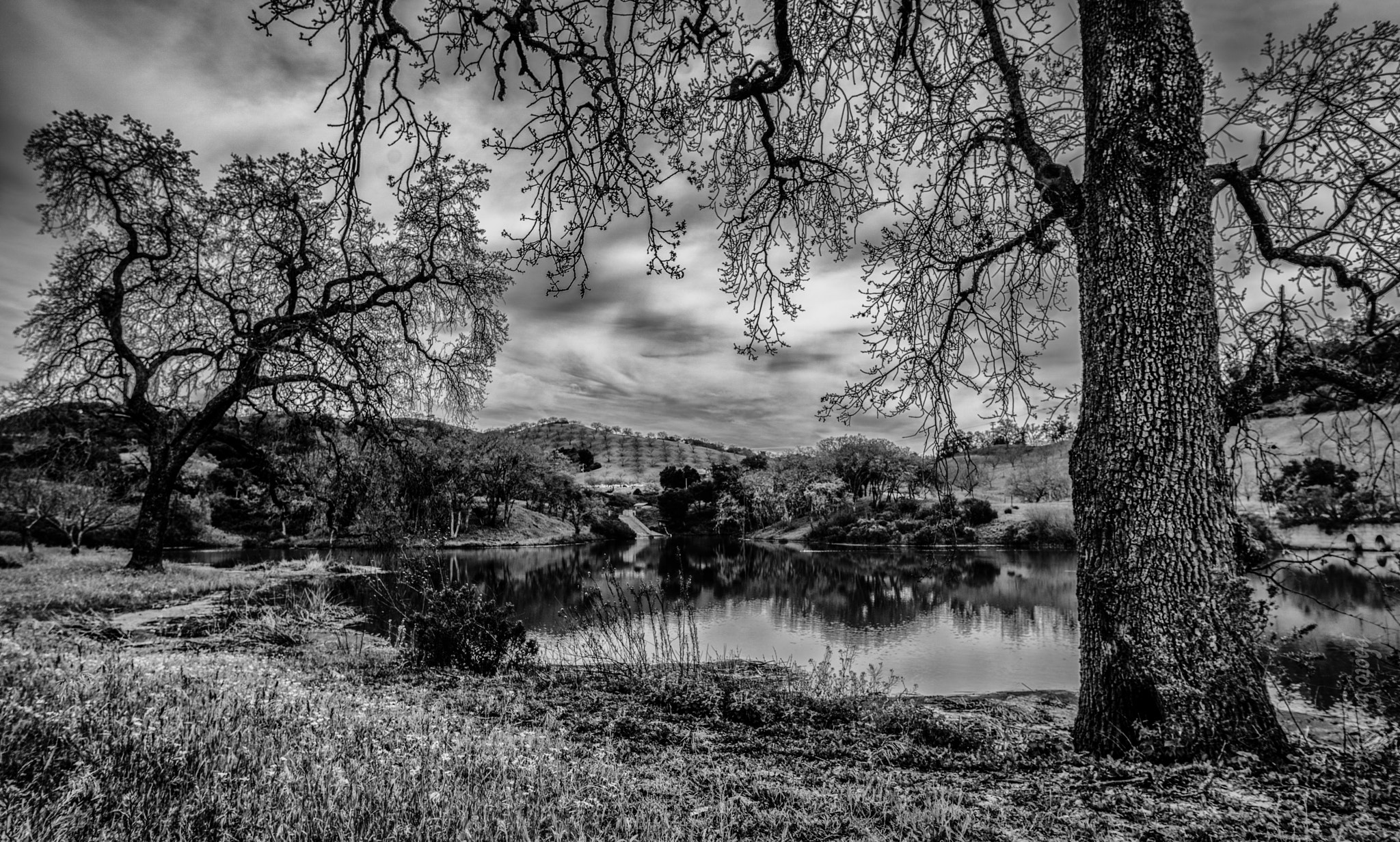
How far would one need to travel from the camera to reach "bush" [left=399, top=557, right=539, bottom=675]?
919 centimetres

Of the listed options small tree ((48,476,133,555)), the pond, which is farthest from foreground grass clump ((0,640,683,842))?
small tree ((48,476,133,555))

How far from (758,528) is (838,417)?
89.4 m

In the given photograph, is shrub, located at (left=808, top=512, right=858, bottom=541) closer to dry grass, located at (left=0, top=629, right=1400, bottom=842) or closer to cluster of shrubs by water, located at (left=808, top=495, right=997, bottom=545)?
cluster of shrubs by water, located at (left=808, top=495, right=997, bottom=545)

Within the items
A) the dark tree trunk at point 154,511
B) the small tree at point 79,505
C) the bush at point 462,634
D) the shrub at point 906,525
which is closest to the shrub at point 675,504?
the shrub at point 906,525

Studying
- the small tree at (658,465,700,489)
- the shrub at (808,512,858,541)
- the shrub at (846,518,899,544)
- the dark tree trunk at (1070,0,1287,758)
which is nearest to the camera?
the dark tree trunk at (1070,0,1287,758)

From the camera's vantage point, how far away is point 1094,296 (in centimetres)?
502

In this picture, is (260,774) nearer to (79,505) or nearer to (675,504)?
(79,505)

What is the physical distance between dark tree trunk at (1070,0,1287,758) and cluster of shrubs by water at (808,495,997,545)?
47336 mm

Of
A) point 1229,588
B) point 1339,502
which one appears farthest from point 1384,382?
point 1339,502

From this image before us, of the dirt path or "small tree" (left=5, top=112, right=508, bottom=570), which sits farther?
the dirt path

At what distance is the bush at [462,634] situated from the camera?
919 cm

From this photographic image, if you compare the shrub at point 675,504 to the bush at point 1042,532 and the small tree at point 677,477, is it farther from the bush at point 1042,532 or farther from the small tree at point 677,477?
the bush at point 1042,532

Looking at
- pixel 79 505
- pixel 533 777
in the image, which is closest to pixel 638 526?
pixel 79 505

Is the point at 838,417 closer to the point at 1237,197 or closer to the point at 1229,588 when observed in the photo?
the point at 1229,588
